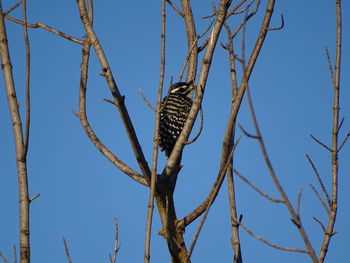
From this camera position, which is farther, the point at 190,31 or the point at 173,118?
the point at 173,118

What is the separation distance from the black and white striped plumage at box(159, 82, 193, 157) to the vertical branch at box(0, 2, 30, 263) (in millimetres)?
4328

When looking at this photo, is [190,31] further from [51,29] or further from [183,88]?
[51,29]

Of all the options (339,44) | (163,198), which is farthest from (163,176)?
(339,44)

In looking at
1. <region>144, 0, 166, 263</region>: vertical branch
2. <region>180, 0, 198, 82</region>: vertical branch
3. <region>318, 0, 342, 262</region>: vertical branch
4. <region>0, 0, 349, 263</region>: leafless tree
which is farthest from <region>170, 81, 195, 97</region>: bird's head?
<region>318, 0, 342, 262</region>: vertical branch

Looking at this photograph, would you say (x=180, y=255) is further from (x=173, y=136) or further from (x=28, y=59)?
(x=173, y=136)

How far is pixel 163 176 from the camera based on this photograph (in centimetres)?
406

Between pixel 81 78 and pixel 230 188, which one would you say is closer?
pixel 230 188

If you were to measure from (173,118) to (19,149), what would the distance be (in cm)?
486

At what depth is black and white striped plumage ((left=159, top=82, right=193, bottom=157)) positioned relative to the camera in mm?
7715

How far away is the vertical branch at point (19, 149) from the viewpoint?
2.95 meters

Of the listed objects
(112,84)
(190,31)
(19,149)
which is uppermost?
(190,31)

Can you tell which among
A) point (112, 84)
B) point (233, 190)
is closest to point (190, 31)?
point (112, 84)

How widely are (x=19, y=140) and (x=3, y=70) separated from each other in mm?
503

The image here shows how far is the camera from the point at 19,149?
3.14 meters
